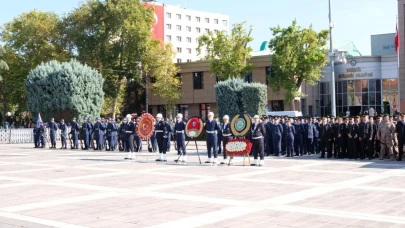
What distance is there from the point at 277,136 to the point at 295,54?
84.0 feet

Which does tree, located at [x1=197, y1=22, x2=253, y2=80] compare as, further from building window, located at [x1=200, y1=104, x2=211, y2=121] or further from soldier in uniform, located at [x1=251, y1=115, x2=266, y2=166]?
soldier in uniform, located at [x1=251, y1=115, x2=266, y2=166]

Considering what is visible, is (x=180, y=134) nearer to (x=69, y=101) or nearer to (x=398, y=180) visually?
(x=398, y=180)

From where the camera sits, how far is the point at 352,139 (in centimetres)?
2186

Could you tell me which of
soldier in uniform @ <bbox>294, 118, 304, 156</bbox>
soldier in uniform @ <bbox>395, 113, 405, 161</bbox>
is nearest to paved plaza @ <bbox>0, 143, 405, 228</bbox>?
soldier in uniform @ <bbox>395, 113, 405, 161</bbox>

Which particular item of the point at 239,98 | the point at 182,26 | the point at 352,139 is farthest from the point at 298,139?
the point at 182,26

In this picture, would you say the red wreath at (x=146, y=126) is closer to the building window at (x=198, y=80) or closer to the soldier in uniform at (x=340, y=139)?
the soldier in uniform at (x=340, y=139)

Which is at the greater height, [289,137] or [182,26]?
[182,26]

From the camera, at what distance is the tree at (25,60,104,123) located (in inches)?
1740

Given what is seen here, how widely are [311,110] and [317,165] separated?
1638 inches

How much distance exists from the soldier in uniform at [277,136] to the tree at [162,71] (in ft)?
112

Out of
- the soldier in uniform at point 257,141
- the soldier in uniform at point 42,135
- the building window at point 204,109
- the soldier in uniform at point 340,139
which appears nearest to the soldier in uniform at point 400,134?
the soldier in uniform at point 340,139

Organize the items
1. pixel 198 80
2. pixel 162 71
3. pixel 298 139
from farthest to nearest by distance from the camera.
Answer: pixel 198 80 < pixel 162 71 < pixel 298 139

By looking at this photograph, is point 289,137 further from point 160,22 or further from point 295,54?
point 160,22

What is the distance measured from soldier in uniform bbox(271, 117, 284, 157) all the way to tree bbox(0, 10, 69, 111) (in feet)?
120
